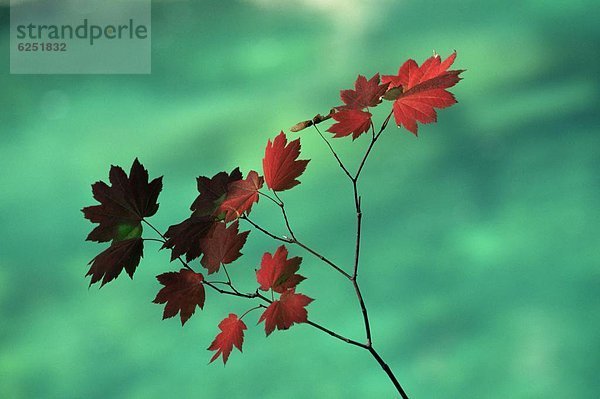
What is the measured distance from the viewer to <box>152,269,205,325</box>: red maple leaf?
95 centimetres

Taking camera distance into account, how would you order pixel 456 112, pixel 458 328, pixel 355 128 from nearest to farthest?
1. pixel 355 128
2. pixel 458 328
3. pixel 456 112

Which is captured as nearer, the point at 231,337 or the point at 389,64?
the point at 231,337

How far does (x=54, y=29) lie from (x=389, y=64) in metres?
0.99

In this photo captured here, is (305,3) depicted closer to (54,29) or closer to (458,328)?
(54,29)

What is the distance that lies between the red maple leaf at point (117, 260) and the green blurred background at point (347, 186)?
1278mm

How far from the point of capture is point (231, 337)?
39.0 inches

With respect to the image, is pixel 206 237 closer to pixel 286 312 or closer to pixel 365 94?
pixel 286 312

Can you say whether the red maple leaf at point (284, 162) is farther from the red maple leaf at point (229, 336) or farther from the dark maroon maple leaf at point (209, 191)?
the red maple leaf at point (229, 336)

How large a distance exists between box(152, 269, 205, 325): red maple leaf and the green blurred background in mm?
1257

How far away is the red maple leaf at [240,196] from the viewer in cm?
98

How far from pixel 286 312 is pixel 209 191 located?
0.20 m

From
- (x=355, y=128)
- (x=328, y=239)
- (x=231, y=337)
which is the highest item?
(x=328, y=239)

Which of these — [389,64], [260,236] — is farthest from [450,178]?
[260,236]

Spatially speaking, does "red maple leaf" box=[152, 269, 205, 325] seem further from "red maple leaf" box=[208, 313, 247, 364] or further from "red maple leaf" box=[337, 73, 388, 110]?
"red maple leaf" box=[337, 73, 388, 110]
